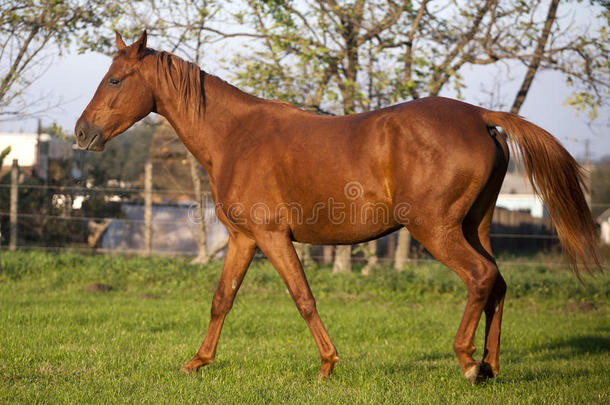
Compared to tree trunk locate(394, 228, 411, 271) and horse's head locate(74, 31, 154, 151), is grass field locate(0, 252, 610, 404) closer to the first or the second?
tree trunk locate(394, 228, 411, 271)

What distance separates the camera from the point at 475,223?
4.20 metres

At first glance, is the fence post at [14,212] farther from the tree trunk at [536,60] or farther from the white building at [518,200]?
the white building at [518,200]

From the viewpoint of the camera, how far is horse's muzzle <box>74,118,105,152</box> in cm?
439

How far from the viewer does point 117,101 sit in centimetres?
446

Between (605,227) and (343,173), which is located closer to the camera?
(343,173)

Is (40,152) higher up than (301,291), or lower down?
higher up

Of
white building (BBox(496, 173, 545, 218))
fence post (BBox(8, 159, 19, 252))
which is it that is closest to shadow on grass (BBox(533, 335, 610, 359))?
white building (BBox(496, 173, 545, 218))

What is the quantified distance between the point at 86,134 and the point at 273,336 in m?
3.07

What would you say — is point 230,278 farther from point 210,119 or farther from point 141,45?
point 141,45

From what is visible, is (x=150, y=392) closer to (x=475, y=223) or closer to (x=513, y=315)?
(x=475, y=223)

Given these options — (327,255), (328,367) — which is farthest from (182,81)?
(327,255)

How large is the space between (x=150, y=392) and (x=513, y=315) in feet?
20.4

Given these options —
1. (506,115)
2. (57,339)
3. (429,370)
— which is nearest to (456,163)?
(506,115)

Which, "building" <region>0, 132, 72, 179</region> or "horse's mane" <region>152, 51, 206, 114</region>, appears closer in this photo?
"horse's mane" <region>152, 51, 206, 114</region>
